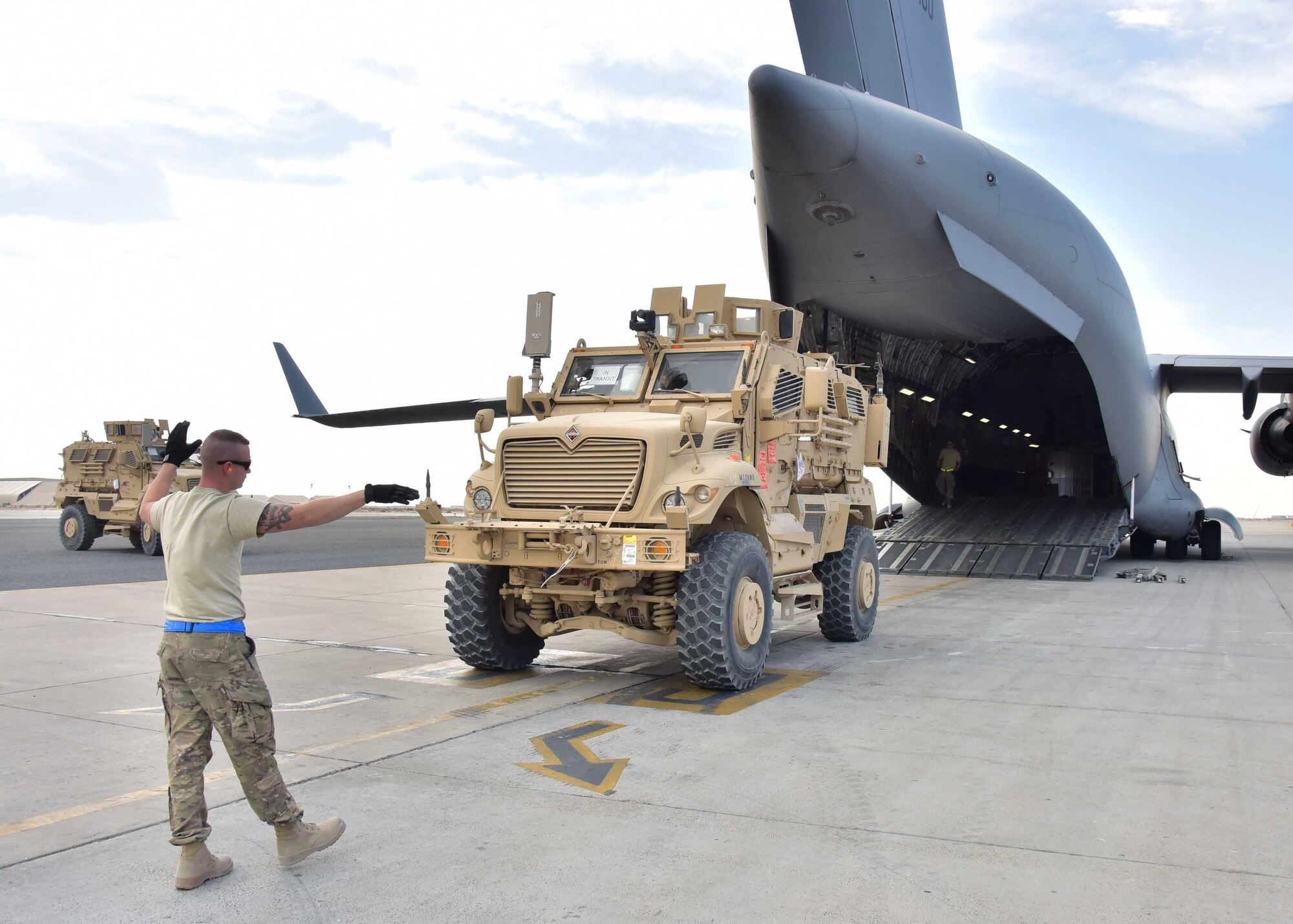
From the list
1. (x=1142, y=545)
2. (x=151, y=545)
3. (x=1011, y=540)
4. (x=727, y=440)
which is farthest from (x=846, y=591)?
(x=1142, y=545)

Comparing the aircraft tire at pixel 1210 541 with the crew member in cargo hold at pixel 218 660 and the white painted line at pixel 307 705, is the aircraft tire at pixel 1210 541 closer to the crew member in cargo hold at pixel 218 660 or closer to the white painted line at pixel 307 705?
the white painted line at pixel 307 705

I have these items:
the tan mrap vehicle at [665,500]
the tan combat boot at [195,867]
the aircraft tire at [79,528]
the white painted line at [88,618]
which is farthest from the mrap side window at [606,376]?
the aircraft tire at [79,528]

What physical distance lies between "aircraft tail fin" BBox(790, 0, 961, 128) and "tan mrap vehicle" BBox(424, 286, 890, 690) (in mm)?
8807

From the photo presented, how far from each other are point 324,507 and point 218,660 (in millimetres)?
664

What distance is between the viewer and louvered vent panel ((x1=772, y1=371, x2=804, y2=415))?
330 inches

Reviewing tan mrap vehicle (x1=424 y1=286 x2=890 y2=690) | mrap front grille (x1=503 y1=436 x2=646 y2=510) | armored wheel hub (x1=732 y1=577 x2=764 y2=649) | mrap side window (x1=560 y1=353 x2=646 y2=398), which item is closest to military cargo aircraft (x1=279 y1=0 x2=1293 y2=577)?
tan mrap vehicle (x1=424 y1=286 x2=890 y2=690)

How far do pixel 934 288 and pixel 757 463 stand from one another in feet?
27.4

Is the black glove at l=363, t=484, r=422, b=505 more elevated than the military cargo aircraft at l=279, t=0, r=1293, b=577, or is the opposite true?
the military cargo aircraft at l=279, t=0, r=1293, b=577

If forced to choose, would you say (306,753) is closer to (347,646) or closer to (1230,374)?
(347,646)

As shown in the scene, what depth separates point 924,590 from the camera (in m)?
15.6

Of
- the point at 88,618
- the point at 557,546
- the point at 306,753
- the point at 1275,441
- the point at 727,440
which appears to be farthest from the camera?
the point at 1275,441

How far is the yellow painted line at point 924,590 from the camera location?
14109 mm

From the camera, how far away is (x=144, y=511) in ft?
13.8

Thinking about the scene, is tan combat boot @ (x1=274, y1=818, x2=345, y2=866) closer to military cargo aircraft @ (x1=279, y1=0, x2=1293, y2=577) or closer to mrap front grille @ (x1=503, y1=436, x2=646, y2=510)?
mrap front grille @ (x1=503, y1=436, x2=646, y2=510)
